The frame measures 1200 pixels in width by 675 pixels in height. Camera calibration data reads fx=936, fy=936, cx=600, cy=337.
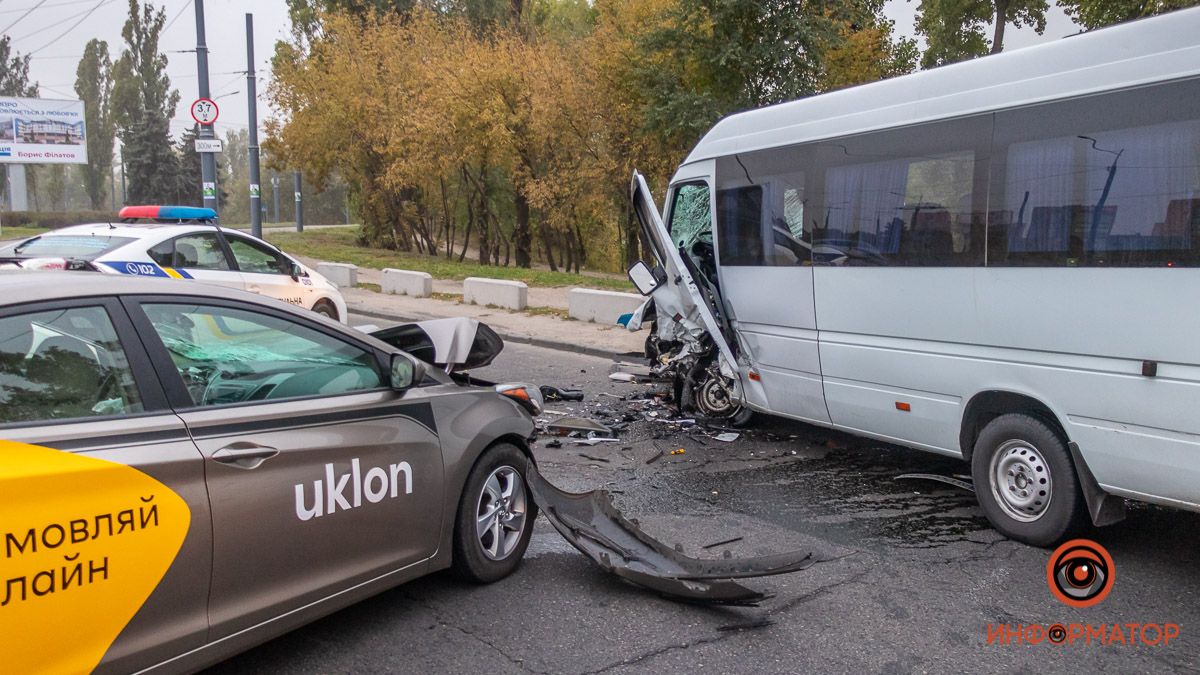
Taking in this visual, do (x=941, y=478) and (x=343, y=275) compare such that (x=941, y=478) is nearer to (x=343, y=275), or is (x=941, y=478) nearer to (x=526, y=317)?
(x=526, y=317)

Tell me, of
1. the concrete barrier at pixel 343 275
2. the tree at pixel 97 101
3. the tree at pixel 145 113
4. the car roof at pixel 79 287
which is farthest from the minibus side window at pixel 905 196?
the tree at pixel 97 101

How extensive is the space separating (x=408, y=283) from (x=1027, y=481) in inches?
638

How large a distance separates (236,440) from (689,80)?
19.8 metres

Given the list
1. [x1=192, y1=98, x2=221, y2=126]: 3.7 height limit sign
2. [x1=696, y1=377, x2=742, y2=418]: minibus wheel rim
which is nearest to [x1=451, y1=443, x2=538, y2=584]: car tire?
[x1=696, y1=377, x2=742, y2=418]: minibus wheel rim

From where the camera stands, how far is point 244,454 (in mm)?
3365

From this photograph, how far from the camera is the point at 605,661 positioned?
392 cm

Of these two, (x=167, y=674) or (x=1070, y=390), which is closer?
(x=167, y=674)

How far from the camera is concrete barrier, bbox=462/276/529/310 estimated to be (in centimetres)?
1734

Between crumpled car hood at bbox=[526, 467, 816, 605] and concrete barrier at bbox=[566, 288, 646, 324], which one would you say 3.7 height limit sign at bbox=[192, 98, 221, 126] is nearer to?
concrete barrier at bbox=[566, 288, 646, 324]

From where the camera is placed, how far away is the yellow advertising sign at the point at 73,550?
8.78 feet

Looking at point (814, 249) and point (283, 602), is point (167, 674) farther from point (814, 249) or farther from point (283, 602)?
point (814, 249)

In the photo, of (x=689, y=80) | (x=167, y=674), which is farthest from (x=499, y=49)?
(x=167, y=674)

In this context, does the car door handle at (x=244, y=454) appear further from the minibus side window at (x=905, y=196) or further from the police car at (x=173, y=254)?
the police car at (x=173, y=254)

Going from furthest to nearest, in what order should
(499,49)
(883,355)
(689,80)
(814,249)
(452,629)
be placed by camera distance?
(499,49) < (689,80) < (814,249) < (883,355) < (452,629)
